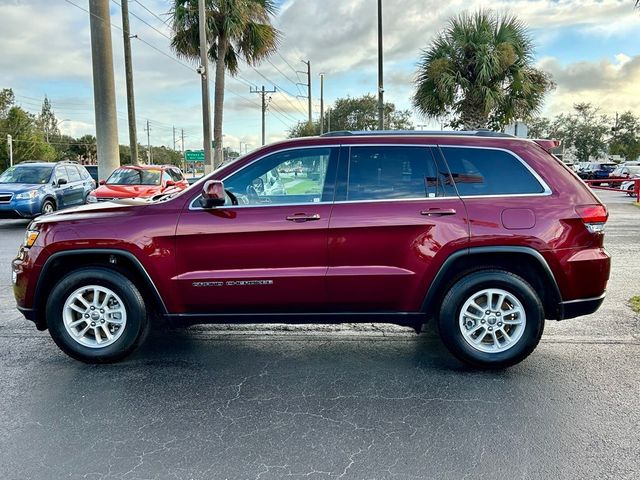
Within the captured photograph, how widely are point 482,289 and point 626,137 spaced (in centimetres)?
7920

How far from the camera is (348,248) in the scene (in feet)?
13.2

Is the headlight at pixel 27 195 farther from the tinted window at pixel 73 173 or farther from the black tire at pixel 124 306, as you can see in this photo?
the black tire at pixel 124 306

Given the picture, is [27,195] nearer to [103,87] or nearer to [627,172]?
[103,87]

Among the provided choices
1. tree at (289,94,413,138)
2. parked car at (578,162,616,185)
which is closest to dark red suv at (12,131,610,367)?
parked car at (578,162,616,185)

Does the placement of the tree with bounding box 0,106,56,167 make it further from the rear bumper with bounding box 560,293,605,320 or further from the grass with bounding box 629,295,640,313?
the rear bumper with bounding box 560,293,605,320

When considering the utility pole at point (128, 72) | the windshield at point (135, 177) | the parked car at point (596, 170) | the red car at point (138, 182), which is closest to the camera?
the red car at point (138, 182)

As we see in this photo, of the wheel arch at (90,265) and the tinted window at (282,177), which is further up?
the tinted window at (282,177)

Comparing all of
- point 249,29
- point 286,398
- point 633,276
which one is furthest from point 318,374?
point 249,29

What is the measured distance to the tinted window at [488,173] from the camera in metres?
4.11

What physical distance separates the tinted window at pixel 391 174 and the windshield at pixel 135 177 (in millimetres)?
11658

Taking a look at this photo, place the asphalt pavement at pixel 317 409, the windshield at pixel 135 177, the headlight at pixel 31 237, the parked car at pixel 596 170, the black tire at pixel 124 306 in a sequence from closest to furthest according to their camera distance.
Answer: the asphalt pavement at pixel 317 409
the black tire at pixel 124 306
the headlight at pixel 31 237
the windshield at pixel 135 177
the parked car at pixel 596 170

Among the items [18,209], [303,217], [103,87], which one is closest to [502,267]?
[303,217]

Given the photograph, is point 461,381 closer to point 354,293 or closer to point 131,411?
point 354,293

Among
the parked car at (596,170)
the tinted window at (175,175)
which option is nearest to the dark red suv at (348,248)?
the tinted window at (175,175)
